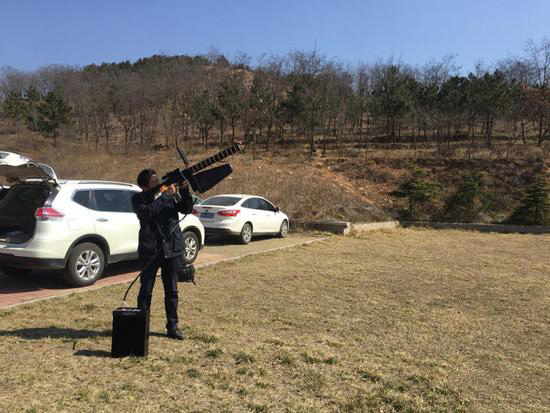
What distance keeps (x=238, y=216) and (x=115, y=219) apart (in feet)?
17.8

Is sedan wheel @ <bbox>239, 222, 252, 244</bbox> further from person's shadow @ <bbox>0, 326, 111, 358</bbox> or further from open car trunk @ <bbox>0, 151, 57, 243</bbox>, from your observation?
person's shadow @ <bbox>0, 326, 111, 358</bbox>

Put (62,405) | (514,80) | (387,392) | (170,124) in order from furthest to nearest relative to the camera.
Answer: (170,124) → (514,80) → (387,392) → (62,405)

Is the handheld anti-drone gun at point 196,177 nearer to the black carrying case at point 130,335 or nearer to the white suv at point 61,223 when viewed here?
the black carrying case at point 130,335

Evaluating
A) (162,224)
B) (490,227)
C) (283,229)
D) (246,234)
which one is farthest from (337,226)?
(162,224)

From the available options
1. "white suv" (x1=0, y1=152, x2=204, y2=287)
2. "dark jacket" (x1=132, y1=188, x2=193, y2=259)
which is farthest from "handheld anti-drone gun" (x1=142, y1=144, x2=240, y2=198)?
"white suv" (x1=0, y1=152, x2=204, y2=287)

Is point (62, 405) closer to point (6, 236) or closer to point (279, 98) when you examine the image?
point (6, 236)

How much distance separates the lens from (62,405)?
3635mm

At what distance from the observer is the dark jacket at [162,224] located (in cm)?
501

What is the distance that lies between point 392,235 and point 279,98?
28.1m

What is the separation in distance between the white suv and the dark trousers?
6.89 ft

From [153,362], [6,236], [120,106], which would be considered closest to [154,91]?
[120,106]

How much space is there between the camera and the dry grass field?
3.87m

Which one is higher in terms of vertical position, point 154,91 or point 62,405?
point 154,91

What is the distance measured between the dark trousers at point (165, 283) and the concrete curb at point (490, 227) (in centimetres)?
1559
